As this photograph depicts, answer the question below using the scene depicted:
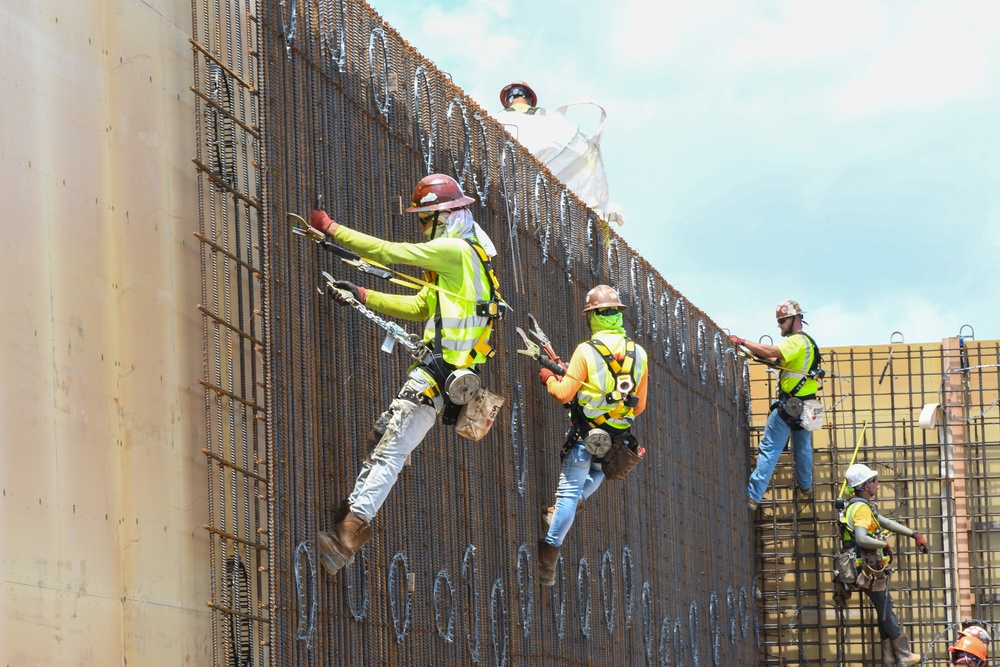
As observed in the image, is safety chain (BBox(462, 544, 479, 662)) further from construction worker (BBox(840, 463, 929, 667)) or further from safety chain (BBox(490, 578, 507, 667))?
construction worker (BBox(840, 463, 929, 667))

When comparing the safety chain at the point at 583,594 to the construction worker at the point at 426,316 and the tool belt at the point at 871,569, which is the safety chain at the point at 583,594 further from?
the tool belt at the point at 871,569

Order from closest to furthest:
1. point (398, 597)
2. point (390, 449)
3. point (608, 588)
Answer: point (390, 449)
point (398, 597)
point (608, 588)

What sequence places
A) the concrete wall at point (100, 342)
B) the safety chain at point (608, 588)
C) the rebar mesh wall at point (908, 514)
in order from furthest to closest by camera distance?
the rebar mesh wall at point (908, 514), the safety chain at point (608, 588), the concrete wall at point (100, 342)

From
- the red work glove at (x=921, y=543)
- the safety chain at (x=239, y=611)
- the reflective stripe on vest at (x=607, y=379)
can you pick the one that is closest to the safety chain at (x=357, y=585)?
the safety chain at (x=239, y=611)

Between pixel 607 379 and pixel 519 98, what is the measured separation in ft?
18.2

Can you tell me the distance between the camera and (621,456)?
12.1 metres

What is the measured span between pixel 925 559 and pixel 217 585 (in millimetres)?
12282

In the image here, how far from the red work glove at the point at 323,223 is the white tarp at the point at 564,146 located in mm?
7385

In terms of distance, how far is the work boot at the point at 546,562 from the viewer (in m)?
12.0

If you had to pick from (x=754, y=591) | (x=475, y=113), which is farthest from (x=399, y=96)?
(x=754, y=591)

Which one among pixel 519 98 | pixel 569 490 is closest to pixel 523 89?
pixel 519 98

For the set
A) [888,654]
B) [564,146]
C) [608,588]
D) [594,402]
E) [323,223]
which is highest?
[564,146]

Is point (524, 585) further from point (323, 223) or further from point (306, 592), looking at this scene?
point (323, 223)

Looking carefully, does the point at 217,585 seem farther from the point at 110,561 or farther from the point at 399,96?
the point at 399,96
